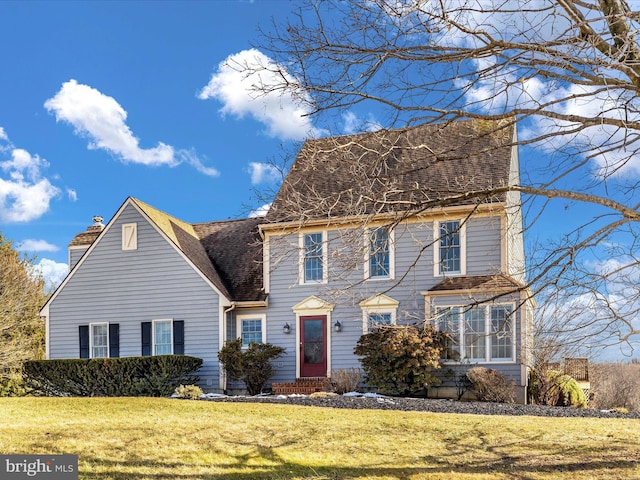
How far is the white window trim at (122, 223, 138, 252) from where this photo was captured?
71.6 feet

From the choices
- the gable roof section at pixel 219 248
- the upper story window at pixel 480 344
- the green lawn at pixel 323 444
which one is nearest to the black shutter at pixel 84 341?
the gable roof section at pixel 219 248

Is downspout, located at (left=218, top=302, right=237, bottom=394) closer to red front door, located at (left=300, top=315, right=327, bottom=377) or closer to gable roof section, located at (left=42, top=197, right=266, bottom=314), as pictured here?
gable roof section, located at (left=42, top=197, right=266, bottom=314)

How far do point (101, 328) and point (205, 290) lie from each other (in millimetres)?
4358

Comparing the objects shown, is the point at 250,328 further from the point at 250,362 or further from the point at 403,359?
the point at 403,359

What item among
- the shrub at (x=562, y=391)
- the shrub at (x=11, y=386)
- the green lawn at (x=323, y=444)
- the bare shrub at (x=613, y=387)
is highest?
the green lawn at (x=323, y=444)

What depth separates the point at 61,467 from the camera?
8383 millimetres

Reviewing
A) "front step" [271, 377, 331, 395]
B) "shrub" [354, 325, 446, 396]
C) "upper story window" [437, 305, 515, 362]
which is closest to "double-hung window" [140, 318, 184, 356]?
"front step" [271, 377, 331, 395]

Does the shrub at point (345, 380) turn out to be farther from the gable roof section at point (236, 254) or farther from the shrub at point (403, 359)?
the gable roof section at point (236, 254)

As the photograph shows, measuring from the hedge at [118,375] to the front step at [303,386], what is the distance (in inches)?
111

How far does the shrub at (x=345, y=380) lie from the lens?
60.1 feet

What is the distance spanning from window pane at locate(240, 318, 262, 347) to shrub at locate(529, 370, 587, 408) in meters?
8.47

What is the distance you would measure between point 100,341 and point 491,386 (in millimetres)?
13260

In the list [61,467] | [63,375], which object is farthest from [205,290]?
[61,467]

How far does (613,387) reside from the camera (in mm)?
26625
